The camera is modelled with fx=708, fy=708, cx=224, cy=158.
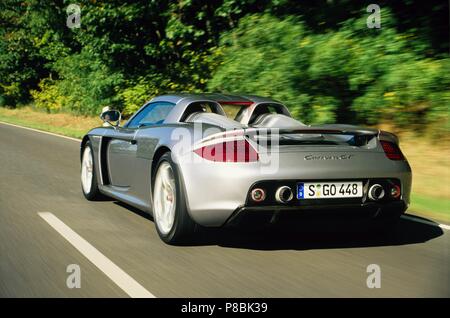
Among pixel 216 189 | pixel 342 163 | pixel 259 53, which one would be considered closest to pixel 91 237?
pixel 216 189

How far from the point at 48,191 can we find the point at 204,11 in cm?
1134

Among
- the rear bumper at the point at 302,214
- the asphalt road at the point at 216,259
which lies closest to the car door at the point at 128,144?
the asphalt road at the point at 216,259

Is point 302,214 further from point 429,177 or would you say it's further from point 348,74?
point 348,74

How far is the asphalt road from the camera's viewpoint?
4.38 m

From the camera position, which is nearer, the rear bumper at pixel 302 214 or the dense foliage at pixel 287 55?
the rear bumper at pixel 302 214

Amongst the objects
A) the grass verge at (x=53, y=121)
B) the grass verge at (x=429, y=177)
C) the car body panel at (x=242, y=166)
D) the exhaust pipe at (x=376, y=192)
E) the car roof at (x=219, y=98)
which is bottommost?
the grass verge at (x=53, y=121)

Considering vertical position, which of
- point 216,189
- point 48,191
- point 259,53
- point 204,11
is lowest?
point 48,191

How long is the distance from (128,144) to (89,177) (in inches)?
58.7

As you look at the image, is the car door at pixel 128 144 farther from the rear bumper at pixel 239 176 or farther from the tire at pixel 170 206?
the rear bumper at pixel 239 176

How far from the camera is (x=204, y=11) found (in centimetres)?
1916

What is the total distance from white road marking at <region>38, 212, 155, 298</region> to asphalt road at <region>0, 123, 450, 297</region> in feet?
0.16

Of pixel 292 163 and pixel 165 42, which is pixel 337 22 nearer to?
pixel 165 42

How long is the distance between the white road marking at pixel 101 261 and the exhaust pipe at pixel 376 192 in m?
Result: 1.98

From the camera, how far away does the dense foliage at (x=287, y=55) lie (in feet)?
38.9
